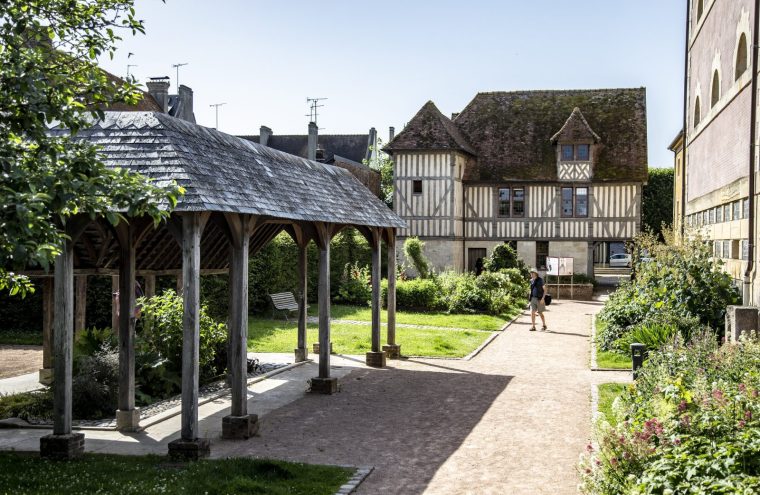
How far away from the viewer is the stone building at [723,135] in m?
13.2

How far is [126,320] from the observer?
993 cm

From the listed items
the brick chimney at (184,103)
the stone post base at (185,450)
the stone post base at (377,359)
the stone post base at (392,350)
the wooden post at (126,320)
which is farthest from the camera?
the brick chimney at (184,103)

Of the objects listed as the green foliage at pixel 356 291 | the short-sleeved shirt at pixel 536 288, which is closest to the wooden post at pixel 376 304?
Result: the short-sleeved shirt at pixel 536 288

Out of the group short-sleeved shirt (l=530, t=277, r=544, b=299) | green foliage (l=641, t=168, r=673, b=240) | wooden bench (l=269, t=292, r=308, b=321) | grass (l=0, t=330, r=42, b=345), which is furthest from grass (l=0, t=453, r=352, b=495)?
green foliage (l=641, t=168, r=673, b=240)

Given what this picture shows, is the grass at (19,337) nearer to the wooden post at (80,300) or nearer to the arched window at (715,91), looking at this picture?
the wooden post at (80,300)

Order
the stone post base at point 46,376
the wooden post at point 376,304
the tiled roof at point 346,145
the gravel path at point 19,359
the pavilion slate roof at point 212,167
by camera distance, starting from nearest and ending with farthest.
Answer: the pavilion slate roof at point 212,167 < the stone post base at point 46,376 < the gravel path at point 19,359 < the wooden post at point 376,304 < the tiled roof at point 346,145

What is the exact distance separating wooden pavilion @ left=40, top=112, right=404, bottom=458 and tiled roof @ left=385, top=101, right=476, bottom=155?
19.8 metres

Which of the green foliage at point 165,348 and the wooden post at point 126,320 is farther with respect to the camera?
the green foliage at point 165,348

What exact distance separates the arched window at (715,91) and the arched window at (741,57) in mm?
2303

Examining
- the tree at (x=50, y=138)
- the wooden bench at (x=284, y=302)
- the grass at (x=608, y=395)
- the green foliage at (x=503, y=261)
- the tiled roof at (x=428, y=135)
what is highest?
the tiled roof at (x=428, y=135)

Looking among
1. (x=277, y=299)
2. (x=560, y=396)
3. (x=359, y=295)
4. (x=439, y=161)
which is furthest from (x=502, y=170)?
(x=560, y=396)

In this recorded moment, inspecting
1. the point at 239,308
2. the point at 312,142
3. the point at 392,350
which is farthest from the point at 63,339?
the point at 312,142

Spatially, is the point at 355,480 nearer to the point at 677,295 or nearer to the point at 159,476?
the point at 159,476

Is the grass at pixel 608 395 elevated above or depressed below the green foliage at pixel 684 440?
below
